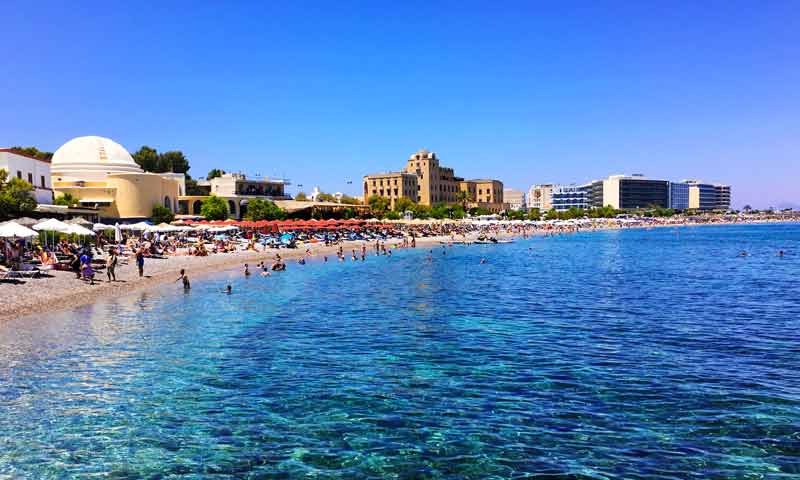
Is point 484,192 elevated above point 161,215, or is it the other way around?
point 484,192

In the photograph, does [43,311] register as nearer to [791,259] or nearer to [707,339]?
[707,339]

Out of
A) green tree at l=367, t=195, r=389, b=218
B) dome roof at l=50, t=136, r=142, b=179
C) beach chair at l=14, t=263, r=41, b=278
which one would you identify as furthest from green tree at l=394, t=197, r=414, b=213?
beach chair at l=14, t=263, r=41, b=278

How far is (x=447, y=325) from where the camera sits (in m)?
20.2

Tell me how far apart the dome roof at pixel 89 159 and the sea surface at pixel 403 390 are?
2082 inches

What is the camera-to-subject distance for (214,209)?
74.6 meters

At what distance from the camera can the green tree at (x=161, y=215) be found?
64.4 meters

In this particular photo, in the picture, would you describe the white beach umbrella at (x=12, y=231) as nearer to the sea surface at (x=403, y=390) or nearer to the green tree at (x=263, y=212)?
the sea surface at (x=403, y=390)

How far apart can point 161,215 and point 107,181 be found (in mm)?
7697

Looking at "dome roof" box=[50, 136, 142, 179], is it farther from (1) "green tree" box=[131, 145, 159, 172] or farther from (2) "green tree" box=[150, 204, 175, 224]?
(1) "green tree" box=[131, 145, 159, 172]

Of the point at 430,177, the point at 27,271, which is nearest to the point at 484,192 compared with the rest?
the point at 430,177

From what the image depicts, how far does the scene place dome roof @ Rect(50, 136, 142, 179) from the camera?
69938 mm

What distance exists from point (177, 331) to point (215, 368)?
5201 mm

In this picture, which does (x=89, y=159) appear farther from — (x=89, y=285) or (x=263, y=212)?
(x=89, y=285)

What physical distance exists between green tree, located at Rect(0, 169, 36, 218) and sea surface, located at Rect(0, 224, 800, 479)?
1365cm
